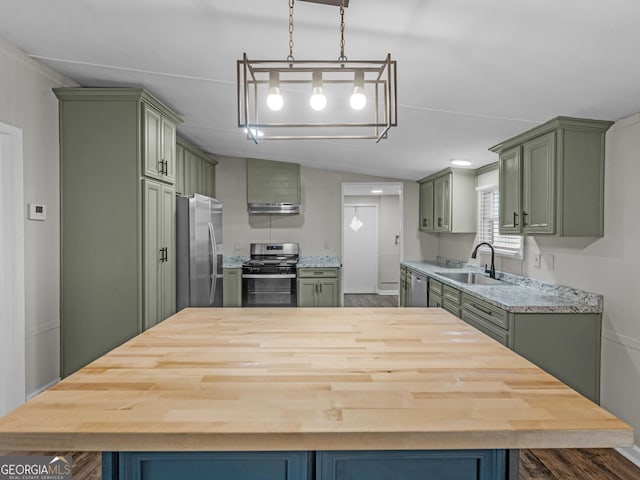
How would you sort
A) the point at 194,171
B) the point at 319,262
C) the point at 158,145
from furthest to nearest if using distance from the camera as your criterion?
the point at 319,262 → the point at 194,171 → the point at 158,145

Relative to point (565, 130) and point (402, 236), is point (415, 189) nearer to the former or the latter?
point (402, 236)

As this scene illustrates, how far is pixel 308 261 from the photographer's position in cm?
593

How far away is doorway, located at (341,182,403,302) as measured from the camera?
8289 mm

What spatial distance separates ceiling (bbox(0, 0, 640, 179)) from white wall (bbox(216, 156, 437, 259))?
9.21ft

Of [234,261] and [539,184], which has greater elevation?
[539,184]

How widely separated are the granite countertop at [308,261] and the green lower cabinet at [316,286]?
0.08 meters

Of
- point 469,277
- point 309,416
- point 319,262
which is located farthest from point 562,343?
point 319,262

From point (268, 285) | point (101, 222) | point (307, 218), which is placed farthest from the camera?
point (307, 218)

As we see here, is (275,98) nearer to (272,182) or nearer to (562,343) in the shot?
(562,343)

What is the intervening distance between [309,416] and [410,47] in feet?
5.91

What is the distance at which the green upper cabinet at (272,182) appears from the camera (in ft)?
19.0

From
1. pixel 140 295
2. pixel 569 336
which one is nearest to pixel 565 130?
pixel 569 336

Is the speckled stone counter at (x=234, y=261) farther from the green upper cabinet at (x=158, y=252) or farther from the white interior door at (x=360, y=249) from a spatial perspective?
the white interior door at (x=360, y=249)
